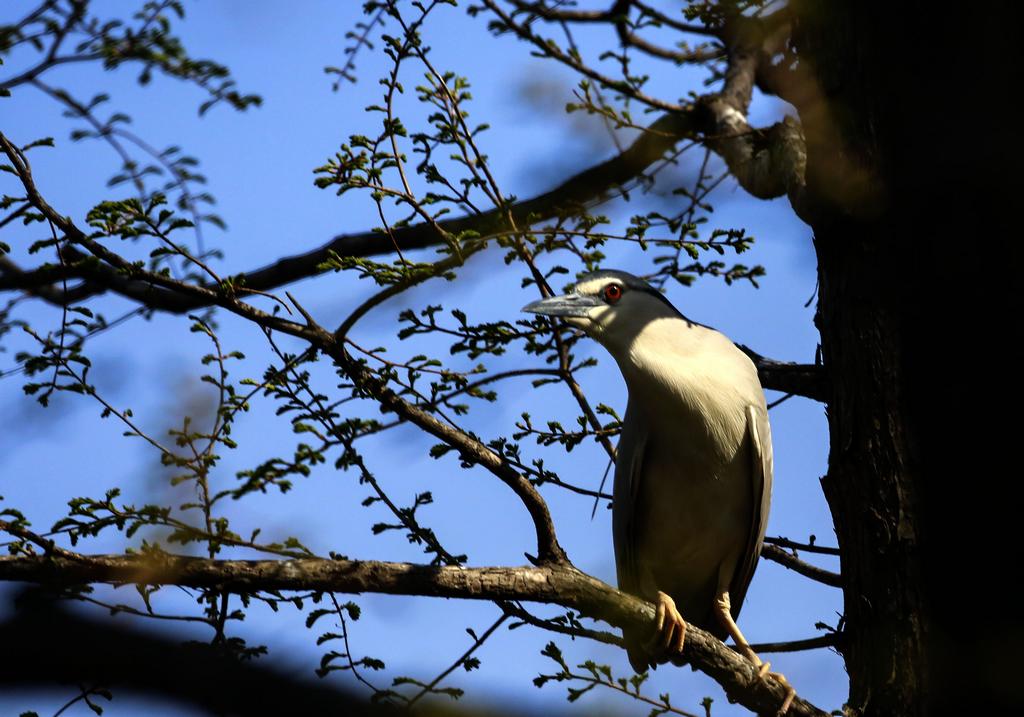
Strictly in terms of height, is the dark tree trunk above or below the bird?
below

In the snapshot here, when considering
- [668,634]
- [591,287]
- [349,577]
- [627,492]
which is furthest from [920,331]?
[627,492]

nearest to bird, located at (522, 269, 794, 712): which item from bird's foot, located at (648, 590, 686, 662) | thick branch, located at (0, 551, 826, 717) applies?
bird's foot, located at (648, 590, 686, 662)

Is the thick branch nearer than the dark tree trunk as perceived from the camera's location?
No

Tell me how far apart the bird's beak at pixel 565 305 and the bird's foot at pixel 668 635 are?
3.75 feet

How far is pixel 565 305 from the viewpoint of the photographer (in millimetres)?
4031

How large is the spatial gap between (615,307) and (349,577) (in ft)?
6.62

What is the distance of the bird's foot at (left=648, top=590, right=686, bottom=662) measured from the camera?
3.47 meters

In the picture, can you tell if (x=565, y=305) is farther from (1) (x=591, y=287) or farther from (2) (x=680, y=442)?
(2) (x=680, y=442)

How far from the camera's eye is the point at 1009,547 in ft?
7.39

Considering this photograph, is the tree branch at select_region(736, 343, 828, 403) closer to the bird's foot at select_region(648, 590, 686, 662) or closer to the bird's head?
the bird's head

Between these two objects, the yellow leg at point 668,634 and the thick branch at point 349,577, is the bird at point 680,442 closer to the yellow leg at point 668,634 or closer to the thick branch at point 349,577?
the yellow leg at point 668,634

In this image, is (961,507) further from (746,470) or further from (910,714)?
(746,470)

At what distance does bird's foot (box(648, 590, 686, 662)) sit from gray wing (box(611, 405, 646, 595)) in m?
0.74

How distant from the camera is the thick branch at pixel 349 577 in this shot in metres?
2.58
